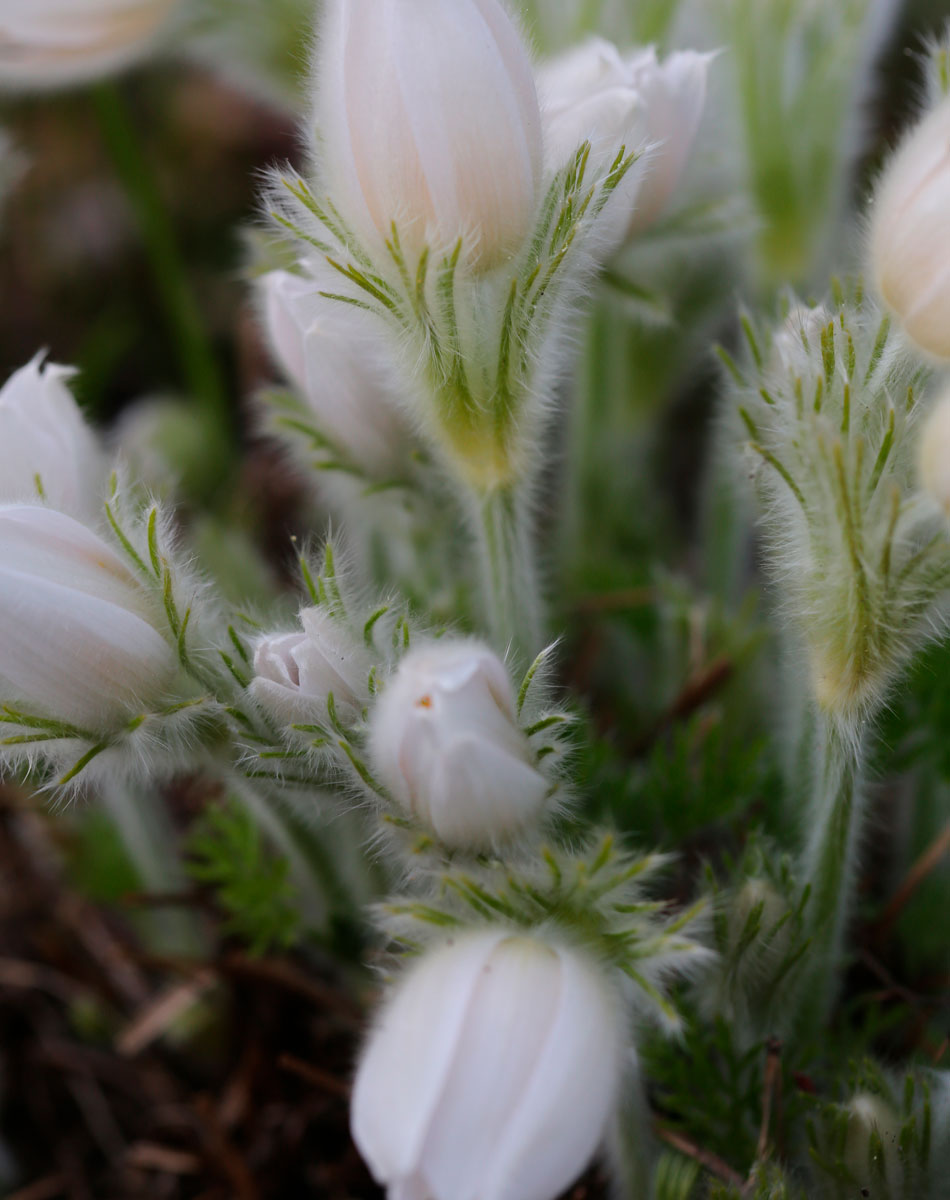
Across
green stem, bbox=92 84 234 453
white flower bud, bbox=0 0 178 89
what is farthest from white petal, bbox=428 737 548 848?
green stem, bbox=92 84 234 453

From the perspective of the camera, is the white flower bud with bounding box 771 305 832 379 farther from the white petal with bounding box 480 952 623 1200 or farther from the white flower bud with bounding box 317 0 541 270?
the white petal with bounding box 480 952 623 1200

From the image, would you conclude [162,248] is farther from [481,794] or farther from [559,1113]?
[559,1113]

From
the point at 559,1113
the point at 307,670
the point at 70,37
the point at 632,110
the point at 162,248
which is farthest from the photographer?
the point at 162,248

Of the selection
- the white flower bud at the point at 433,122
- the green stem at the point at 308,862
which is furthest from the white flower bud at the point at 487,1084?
the white flower bud at the point at 433,122

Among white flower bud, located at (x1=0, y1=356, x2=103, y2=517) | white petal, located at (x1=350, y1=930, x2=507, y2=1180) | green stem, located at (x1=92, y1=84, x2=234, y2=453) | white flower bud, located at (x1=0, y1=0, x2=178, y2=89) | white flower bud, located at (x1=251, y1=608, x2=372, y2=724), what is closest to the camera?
white petal, located at (x1=350, y1=930, x2=507, y2=1180)

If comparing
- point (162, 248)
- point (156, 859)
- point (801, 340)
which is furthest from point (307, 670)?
point (162, 248)
